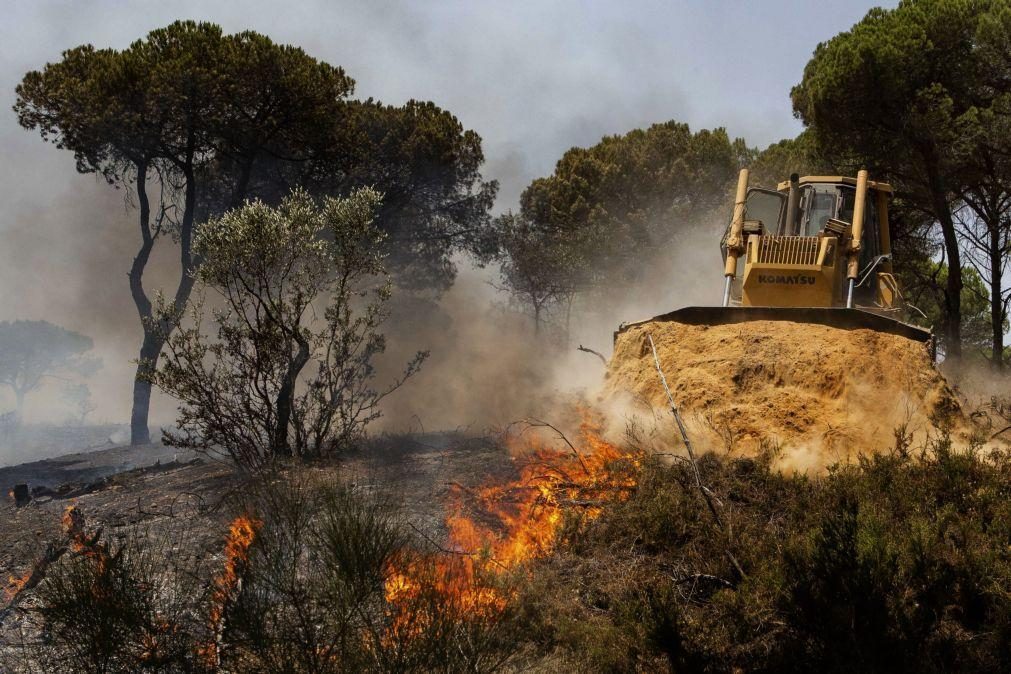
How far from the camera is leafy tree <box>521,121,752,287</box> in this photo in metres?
34.4

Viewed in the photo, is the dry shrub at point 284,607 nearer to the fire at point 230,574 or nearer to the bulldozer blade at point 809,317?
the fire at point 230,574

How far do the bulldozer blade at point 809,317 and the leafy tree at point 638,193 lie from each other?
2334 cm

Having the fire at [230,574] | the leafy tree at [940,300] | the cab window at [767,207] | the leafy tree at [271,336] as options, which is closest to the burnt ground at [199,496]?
the fire at [230,574]

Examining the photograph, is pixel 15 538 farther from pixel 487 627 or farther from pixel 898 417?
pixel 898 417

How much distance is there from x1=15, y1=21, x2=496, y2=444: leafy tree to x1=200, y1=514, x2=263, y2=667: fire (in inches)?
607

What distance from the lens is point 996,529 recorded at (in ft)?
24.0

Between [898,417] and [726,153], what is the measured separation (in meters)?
27.3

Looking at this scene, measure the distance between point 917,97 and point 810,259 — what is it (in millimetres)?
9718

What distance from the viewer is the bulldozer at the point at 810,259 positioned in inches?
427

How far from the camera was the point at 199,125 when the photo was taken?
74.0ft

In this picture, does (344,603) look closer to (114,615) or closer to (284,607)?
(284,607)

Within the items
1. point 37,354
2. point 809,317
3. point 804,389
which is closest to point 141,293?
point 809,317

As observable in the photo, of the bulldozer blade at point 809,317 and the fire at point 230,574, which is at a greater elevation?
the bulldozer blade at point 809,317

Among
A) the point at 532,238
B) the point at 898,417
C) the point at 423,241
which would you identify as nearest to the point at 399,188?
the point at 423,241
